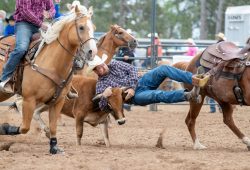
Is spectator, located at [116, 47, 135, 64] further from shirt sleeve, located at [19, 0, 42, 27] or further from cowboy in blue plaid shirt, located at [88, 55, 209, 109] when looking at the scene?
shirt sleeve, located at [19, 0, 42, 27]

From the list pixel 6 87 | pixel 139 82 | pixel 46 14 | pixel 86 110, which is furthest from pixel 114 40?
pixel 6 87

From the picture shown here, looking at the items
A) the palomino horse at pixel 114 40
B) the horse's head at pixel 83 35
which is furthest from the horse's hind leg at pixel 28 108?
the palomino horse at pixel 114 40

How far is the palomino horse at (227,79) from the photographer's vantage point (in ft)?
30.5

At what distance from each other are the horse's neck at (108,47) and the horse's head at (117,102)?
2.88 meters

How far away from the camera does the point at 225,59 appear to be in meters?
9.52

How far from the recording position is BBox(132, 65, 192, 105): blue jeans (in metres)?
8.87

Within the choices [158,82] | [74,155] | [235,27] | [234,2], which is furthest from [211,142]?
[234,2]

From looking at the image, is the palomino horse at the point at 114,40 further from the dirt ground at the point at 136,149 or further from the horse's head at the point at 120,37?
the dirt ground at the point at 136,149

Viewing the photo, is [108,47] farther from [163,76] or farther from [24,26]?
[24,26]

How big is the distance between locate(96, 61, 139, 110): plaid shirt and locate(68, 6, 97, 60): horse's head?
1408 mm

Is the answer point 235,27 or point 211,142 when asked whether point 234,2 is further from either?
point 211,142

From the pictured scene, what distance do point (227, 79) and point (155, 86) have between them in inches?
38.6

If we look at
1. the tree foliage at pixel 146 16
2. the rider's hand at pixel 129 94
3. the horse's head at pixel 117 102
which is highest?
the rider's hand at pixel 129 94

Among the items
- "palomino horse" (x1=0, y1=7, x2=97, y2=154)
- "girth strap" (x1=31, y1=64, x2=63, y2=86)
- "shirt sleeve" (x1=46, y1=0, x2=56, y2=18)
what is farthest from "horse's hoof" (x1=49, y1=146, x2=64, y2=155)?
"shirt sleeve" (x1=46, y1=0, x2=56, y2=18)
